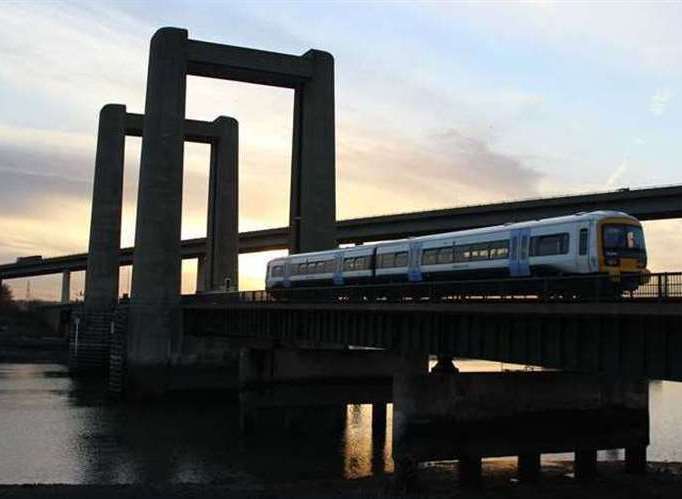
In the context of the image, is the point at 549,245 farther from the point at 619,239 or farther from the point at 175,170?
the point at 175,170

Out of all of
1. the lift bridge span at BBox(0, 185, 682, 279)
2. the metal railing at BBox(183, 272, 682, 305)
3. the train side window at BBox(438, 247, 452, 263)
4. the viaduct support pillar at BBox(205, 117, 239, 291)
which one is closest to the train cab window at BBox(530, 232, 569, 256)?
the metal railing at BBox(183, 272, 682, 305)

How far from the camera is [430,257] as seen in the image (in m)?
40.2

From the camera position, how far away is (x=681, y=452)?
4131cm

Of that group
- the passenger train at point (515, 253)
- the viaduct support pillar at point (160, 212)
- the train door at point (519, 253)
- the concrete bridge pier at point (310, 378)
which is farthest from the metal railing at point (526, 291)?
the viaduct support pillar at point (160, 212)

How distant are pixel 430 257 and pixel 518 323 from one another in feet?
45.9

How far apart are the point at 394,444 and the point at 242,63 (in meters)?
52.3

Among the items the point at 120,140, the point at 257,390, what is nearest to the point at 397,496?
the point at 257,390

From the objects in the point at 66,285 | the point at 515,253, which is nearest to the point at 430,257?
the point at 515,253

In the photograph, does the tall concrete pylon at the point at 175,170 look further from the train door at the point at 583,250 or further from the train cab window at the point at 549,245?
the train door at the point at 583,250

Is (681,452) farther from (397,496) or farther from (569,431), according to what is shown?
(397,496)

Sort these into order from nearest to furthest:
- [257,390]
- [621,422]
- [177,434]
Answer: [621,422] < [177,434] < [257,390]

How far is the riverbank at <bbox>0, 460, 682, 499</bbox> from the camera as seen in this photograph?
28.0 meters

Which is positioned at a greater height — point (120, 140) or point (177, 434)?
point (120, 140)

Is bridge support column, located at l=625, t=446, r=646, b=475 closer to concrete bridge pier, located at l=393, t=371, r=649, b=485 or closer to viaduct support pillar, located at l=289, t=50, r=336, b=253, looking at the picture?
concrete bridge pier, located at l=393, t=371, r=649, b=485
